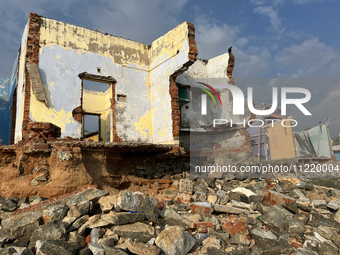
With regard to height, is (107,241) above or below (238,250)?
above

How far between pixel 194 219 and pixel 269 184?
4119mm

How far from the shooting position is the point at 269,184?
7.71 metres

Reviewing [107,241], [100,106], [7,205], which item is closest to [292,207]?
[107,241]

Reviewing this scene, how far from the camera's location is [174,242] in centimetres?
345

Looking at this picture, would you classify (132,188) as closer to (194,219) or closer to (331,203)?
(194,219)

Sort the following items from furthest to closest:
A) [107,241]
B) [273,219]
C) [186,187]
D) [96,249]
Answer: [186,187] < [273,219] < [107,241] < [96,249]

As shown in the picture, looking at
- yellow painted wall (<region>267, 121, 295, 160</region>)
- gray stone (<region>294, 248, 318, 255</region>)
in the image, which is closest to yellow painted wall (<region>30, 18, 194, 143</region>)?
yellow painted wall (<region>267, 121, 295, 160</region>)

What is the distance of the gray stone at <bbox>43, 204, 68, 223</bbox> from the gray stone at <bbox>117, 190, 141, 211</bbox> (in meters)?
0.87

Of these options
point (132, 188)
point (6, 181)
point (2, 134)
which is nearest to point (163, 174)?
point (132, 188)

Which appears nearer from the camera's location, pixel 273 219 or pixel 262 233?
pixel 262 233

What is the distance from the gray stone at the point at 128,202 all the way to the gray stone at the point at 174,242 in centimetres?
74

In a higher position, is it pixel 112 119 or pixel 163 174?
pixel 112 119

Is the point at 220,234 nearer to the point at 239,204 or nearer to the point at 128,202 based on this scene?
the point at 128,202

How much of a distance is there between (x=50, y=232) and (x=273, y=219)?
12.7 feet
